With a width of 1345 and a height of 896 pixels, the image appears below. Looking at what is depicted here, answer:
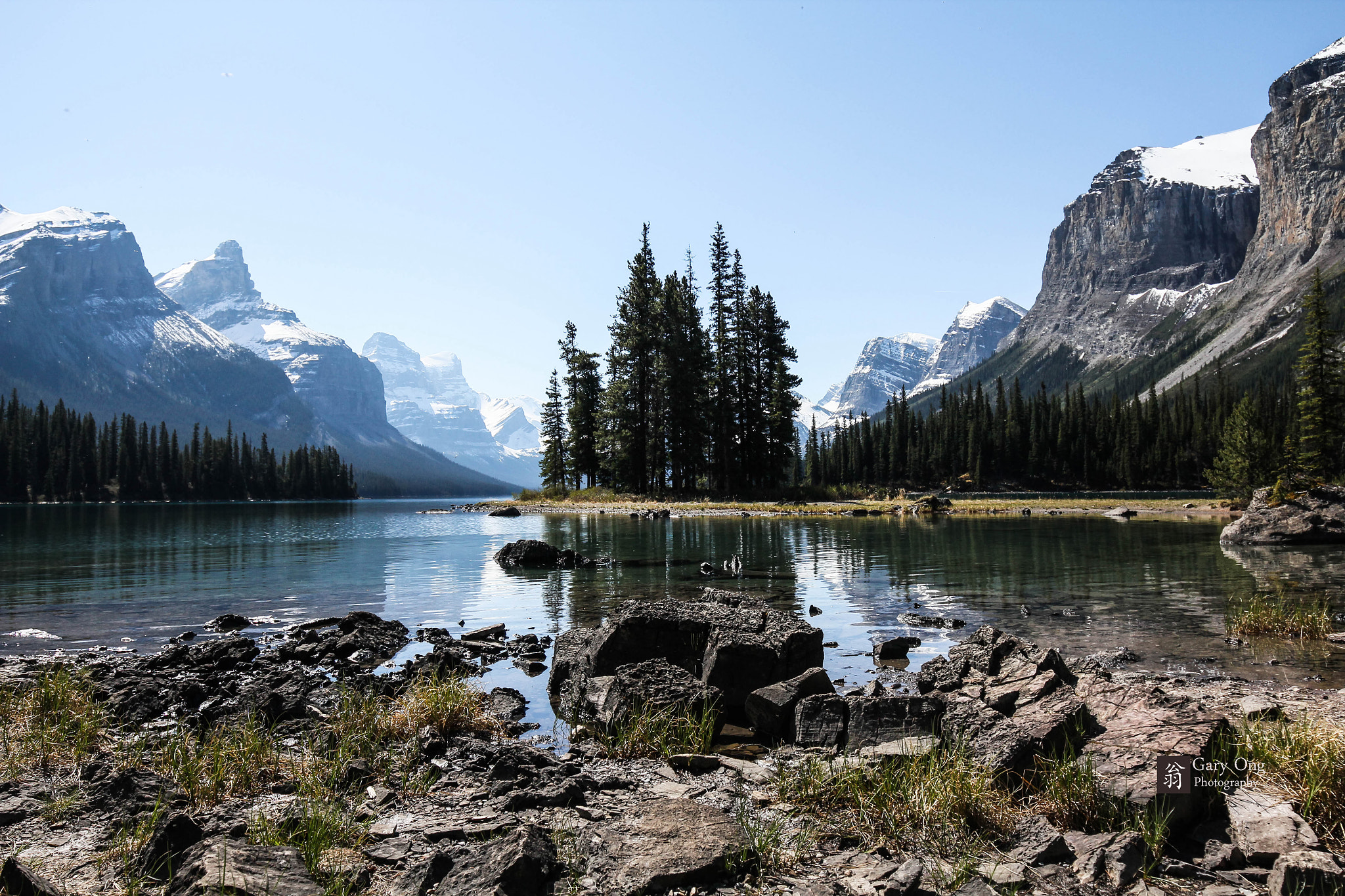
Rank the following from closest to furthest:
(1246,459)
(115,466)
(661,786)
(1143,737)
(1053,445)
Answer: (1143,737)
(661,786)
(1246,459)
(1053,445)
(115,466)

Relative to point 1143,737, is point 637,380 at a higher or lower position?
higher

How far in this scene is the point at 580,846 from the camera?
6.16m

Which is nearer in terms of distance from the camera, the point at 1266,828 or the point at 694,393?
the point at 1266,828

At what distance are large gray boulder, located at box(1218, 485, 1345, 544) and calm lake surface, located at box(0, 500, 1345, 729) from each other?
1.79 m

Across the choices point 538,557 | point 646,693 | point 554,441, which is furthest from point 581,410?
point 646,693

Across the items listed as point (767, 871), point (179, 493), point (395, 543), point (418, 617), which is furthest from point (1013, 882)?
point (179, 493)

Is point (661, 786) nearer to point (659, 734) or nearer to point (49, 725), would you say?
point (659, 734)

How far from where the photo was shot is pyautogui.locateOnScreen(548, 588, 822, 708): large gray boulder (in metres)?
11.8

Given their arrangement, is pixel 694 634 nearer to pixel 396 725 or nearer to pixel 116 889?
pixel 396 725

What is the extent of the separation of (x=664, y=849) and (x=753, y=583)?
62.6 ft

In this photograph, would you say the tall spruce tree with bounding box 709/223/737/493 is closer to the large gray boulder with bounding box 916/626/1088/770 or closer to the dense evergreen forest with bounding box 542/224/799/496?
the dense evergreen forest with bounding box 542/224/799/496

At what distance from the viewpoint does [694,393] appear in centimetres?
7312

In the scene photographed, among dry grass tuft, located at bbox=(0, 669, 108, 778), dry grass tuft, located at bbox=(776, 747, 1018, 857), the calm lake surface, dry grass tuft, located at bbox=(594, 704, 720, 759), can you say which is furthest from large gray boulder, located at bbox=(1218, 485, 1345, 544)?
dry grass tuft, located at bbox=(0, 669, 108, 778)

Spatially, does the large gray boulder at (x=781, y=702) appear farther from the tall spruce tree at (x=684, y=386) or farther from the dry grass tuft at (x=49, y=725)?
the tall spruce tree at (x=684, y=386)
